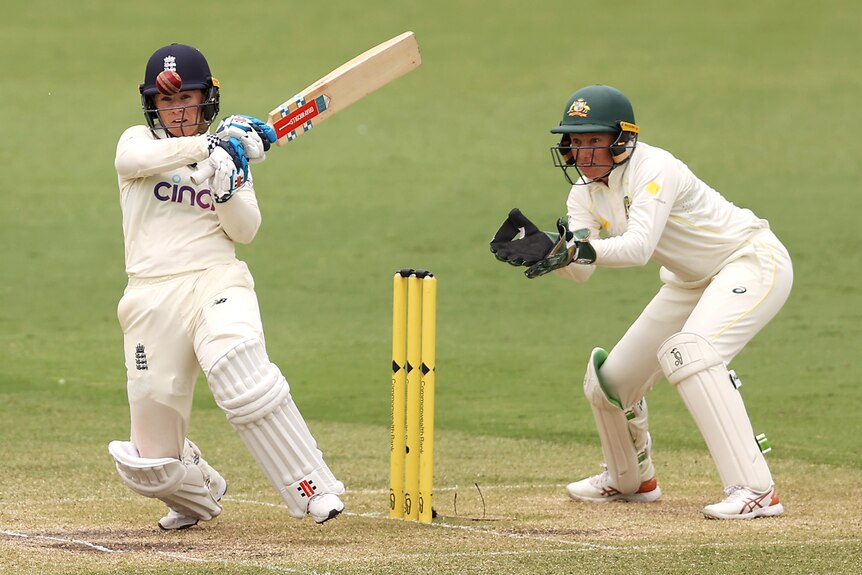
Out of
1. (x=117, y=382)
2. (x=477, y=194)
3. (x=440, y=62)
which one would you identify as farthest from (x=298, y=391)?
(x=440, y=62)

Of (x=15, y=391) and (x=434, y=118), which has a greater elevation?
(x=434, y=118)

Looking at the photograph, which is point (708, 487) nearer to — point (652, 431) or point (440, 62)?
point (652, 431)

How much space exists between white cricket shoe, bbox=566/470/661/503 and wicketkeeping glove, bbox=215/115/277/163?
2.07m

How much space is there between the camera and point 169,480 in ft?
18.8

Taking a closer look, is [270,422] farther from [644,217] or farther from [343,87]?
[644,217]

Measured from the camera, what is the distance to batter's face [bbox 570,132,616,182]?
641 centimetres

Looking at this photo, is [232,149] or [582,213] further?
[582,213]

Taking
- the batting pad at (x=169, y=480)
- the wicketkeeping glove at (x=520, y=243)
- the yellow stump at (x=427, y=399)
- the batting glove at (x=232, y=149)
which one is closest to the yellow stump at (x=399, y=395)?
the yellow stump at (x=427, y=399)

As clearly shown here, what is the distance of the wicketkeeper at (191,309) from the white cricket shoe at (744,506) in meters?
1.48

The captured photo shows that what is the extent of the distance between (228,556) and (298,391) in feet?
15.0

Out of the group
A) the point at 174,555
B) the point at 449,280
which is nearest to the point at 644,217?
the point at 174,555

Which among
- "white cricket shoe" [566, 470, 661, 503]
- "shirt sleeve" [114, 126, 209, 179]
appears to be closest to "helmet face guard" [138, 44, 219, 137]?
"shirt sleeve" [114, 126, 209, 179]

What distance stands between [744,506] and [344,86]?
2.21 metres

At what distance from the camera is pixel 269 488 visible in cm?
711
